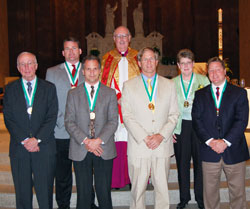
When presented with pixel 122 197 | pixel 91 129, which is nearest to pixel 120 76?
pixel 91 129

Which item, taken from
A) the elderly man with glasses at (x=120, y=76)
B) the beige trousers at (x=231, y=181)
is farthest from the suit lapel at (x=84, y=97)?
the beige trousers at (x=231, y=181)

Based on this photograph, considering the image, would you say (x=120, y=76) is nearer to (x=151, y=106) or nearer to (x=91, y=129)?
(x=151, y=106)

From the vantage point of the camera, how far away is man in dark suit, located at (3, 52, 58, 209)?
4043mm

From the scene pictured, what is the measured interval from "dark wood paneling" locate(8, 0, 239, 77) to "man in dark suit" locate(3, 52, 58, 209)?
37.8 feet

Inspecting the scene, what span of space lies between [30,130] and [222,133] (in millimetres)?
1993

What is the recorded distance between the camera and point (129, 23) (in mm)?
16297

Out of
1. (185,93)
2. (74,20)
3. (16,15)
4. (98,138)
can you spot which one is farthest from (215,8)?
(98,138)

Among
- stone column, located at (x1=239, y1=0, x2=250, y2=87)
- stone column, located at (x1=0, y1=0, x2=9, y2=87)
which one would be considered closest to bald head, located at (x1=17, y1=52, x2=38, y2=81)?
stone column, located at (x1=239, y1=0, x2=250, y2=87)

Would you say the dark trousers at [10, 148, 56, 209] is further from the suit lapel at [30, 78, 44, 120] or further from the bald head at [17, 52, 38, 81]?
the bald head at [17, 52, 38, 81]

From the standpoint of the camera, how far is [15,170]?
408 cm

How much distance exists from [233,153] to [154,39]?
33.7 ft

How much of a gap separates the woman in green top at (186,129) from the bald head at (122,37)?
0.66m

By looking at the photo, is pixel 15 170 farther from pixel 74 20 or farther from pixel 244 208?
pixel 74 20

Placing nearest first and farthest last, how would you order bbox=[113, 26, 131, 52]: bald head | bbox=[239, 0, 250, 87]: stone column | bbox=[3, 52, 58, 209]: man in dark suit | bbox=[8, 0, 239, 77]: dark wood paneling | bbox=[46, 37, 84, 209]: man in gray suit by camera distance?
bbox=[3, 52, 58, 209]: man in dark suit < bbox=[46, 37, 84, 209]: man in gray suit < bbox=[113, 26, 131, 52]: bald head < bbox=[239, 0, 250, 87]: stone column < bbox=[8, 0, 239, 77]: dark wood paneling
